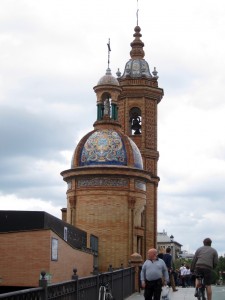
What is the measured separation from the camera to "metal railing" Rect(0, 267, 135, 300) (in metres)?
8.56

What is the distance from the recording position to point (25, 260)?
2372 centimetres

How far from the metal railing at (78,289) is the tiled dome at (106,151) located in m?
15.6

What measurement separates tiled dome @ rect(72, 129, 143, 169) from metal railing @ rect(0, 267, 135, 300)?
1563 centimetres

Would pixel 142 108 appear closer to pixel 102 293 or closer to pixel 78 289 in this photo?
pixel 102 293

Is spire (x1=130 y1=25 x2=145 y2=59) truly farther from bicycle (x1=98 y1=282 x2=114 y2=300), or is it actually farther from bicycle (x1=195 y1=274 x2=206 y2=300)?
bicycle (x1=195 y1=274 x2=206 y2=300)

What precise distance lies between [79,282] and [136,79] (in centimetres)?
3894

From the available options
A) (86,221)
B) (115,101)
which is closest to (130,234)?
(86,221)

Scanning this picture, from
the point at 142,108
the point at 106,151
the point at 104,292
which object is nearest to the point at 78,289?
the point at 104,292

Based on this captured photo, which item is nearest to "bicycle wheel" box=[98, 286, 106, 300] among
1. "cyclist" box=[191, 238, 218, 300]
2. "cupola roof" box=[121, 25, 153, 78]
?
"cyclist" box=[191, 238, 218, 300]

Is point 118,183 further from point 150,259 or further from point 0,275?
point 150,259

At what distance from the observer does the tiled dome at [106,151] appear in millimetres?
38875

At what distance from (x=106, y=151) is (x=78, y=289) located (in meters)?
27.0

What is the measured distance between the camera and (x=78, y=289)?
1223 cm

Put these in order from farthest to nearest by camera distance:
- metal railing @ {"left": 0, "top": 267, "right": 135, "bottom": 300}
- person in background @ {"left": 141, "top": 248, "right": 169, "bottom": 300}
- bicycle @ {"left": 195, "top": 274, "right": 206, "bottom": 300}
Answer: bicycle @ {"left": 195, "top": 274, "right": 206, "bottom": 300} → person in background @ {"left": 141, "top": 248, "right": 169, "bottom": 300} → metal railing @ {"left": 0, "top": 267, "right": 135, "bottom": 300}
